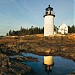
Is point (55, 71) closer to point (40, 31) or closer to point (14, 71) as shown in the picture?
point (14, 71)

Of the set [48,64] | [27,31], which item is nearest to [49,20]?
[48,64]

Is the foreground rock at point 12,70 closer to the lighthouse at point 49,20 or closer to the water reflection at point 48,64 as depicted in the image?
the water reflection at point 48,64

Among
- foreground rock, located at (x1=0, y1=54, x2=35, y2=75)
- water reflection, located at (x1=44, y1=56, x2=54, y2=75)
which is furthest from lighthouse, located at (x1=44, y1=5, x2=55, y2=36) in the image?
foreground rock, located at (x1=0, y1=54, x2=35, y2=75)

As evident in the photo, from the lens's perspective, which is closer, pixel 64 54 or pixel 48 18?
pixel 64 54

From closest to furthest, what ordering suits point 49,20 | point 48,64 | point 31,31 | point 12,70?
1. point 12,70
2. point 48,64
3. point 49,20
4. point 31,31

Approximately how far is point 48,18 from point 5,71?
36520 millimetres

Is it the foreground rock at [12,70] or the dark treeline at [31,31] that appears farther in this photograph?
the dark treeline at [31,31]

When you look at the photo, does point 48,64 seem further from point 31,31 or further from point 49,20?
point 31,31

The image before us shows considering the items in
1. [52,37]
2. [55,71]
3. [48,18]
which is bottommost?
[55,71]

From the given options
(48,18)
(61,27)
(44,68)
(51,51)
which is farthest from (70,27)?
(44,68)

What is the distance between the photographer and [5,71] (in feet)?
60.9

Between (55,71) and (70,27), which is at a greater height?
(70,27)

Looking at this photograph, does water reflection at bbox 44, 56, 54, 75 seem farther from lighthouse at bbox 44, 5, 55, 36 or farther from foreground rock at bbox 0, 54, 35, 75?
lighthouse at bbox 44, 5, 55, 36

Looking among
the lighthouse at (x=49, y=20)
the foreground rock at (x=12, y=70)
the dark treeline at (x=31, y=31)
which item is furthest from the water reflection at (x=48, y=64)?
the dark treeline at (x=31, y=31)
